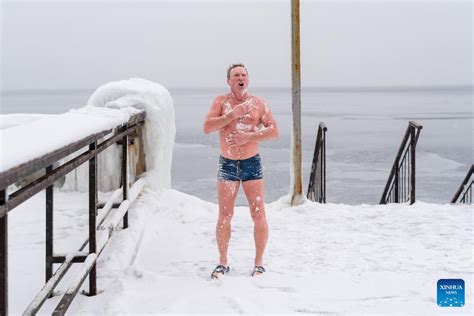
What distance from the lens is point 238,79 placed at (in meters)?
4.27

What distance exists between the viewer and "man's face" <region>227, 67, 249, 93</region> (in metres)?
4.27

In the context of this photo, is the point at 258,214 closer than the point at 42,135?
No

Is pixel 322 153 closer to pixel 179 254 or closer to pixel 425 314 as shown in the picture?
pixel 179 254

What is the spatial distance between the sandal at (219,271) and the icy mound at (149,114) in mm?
2357

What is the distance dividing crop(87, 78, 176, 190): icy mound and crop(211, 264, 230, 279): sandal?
2.36m

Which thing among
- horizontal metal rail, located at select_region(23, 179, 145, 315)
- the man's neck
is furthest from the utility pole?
the man's neck

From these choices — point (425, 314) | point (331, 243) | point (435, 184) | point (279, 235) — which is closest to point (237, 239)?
point (279, 235)

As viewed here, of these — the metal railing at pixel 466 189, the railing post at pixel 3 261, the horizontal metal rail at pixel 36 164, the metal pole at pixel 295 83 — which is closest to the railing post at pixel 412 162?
the metal pole at pixel 295 83

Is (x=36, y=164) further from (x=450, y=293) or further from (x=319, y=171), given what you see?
(x=319, y=171)

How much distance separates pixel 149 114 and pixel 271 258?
237 centimetres

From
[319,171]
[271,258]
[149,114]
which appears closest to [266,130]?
[271,258]

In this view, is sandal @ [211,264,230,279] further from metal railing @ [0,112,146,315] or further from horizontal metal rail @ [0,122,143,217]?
horizontal metal rail @ [0,122,143,217]

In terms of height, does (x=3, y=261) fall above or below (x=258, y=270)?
above

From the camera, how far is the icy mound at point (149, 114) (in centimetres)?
636
